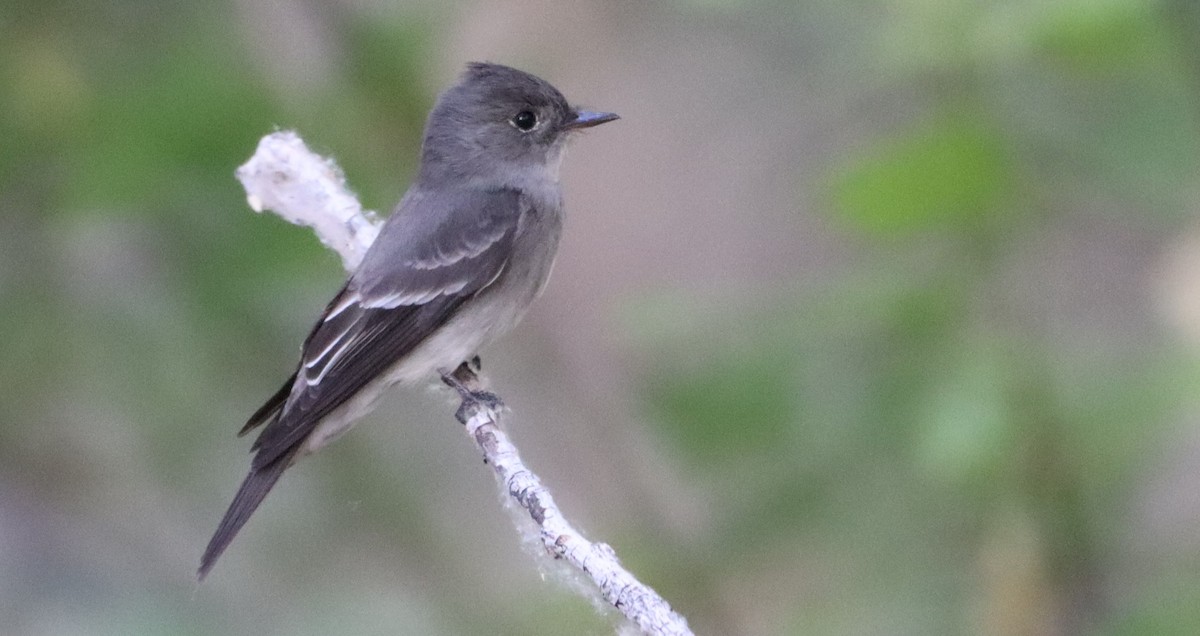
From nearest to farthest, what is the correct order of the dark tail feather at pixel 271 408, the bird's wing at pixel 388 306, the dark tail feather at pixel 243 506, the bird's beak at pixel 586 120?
1. the dark tail feather at pixel 243 506
2. the bird's wing at pixel 388 306
3. the dark tail feather at pixel 271 408
4. the bird's beak at pixel 586 120

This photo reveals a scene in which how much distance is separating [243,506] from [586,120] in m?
1.43

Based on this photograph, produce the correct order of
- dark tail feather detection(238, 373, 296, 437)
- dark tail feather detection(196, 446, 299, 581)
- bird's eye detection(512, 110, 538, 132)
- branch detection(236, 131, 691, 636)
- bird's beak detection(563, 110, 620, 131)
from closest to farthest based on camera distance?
branch detection(236, 131, 691, 636) → dark tail feather detection(196, 446, 299, 581) → dark tail feather detection(238, 373, 296, 437) → bird's beak detection(563, 110, 620, 131) → bird's eye detection(512, 110, 538, 132)

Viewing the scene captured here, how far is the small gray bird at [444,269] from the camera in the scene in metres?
3.12

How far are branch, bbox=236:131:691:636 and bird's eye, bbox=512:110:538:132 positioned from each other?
500 millimetres

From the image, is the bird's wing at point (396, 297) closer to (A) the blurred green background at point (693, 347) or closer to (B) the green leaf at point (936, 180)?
(A) the blurred green background at point (693, 347)

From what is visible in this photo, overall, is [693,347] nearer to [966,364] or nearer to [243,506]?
[966,364]

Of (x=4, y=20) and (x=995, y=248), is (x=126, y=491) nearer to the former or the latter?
(x=4, y=20)

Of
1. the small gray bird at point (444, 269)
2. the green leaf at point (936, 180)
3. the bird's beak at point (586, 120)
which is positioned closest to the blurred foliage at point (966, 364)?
the green leaf at point (936, 180)

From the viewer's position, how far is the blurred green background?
2.62m

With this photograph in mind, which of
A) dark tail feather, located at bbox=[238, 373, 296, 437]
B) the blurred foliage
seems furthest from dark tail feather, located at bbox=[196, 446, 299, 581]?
the blurred foliage

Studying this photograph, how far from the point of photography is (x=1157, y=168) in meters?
2.62

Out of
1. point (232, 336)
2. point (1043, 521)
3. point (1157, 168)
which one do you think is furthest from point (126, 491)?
point (1157, 168)

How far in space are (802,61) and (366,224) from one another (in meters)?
1.12

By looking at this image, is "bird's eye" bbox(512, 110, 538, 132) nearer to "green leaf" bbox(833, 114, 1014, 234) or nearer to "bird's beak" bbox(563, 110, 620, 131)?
"bird's beak" bbox(563, 110, 620, 131)
